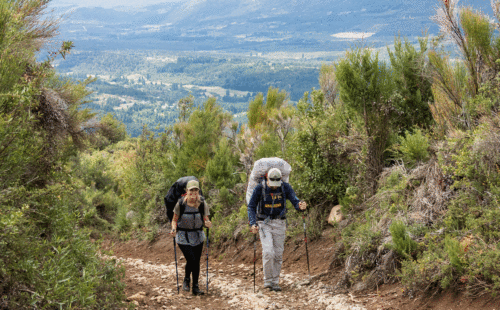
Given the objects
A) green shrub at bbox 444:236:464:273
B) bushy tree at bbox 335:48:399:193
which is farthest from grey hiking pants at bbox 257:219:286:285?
green shrub at bbox 444:236:464:273

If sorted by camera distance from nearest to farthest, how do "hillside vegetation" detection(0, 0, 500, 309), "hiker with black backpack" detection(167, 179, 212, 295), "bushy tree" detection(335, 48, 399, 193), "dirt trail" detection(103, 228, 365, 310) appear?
1. "hillside vegetation" detection(0, 0, 500, 309)
2. "dirt trail" detection(103, 228, 365, 310)
3. "hiker with black backpack" detection(167, 179, 212, 295)
4. "bushy tree" detection(335, 48, 399, 193)

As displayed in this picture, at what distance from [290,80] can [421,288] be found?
17363 centimetres

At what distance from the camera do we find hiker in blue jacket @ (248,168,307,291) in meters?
7.04

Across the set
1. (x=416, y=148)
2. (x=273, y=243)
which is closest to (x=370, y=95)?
(x=416, y=148)

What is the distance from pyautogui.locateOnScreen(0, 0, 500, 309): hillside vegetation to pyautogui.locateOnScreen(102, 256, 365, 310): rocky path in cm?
50

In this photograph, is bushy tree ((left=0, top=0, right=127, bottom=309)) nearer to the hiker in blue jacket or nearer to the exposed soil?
the exposed soil

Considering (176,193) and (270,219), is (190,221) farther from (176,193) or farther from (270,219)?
(270,219)

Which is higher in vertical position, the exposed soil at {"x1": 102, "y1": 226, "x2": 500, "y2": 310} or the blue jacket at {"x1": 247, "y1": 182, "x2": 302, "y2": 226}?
the blue jacket at {"x1": 247, "y1": 182, "x2": 302, "y2": 226}

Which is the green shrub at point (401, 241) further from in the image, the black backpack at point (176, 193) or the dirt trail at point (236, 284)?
the black backpack at point (176, 193)

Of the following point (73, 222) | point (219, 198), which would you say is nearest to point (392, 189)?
point (73, 222)

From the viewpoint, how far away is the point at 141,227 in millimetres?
14672

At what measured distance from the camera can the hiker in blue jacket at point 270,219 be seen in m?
7.04

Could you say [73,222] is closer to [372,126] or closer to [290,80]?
[372,126]

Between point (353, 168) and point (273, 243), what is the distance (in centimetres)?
280
